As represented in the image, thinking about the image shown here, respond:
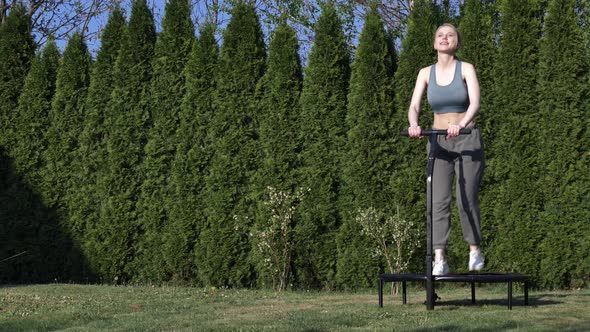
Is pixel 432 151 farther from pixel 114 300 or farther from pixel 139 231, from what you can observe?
pixel 139 231

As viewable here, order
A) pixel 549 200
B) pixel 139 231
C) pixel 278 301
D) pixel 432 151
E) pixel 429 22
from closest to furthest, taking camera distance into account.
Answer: pixel 432 151 < pixel 278 301 < pixel 549 200 < pixel 429 22 < pixel 139 231

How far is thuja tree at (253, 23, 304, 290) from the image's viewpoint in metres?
8.83

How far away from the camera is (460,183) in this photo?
229 inches

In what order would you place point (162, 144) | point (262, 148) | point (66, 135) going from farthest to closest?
point (66, 135)
point (162, 144)
point (262, 148)

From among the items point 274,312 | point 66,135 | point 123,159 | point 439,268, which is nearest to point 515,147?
point 439,268

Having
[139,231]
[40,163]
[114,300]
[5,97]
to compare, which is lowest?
[114,300]

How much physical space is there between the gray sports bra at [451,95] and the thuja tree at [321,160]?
305 cm

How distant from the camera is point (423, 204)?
8.56m

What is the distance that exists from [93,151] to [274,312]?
4561 millimetres

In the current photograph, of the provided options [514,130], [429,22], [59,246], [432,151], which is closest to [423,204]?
[514,130]

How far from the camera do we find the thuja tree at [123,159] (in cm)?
961

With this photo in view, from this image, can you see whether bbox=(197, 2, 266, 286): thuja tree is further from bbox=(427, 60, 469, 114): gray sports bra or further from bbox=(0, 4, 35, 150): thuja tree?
bbox=(427, 60, 469, 114): gray sports bra

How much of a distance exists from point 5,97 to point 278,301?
199 inches

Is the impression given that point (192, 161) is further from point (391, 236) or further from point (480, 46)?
point (480, 46)
